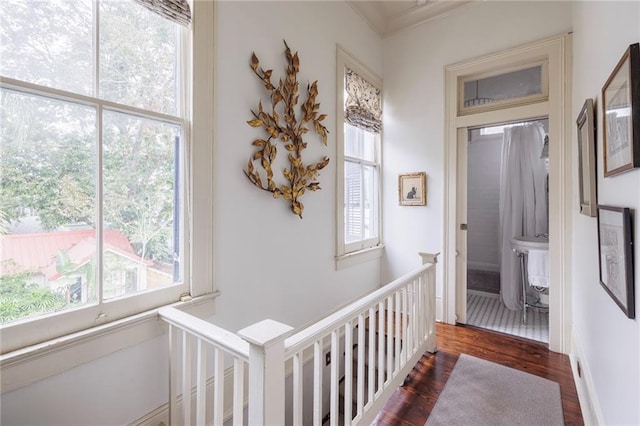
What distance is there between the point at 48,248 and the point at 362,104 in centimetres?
276

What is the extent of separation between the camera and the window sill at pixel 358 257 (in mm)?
2846

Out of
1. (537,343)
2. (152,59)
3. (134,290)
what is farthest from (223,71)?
(537,343)

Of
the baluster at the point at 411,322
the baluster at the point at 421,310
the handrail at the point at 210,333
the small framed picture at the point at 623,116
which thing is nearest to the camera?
the small framed picture at the point at 623,116

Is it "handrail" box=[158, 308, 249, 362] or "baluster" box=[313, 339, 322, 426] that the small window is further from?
"handrail" box=[158, 308, 249, 362]

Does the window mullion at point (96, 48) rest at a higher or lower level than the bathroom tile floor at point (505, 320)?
higher

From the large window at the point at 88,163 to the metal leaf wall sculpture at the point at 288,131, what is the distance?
0.49 m

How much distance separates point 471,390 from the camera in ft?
6.67

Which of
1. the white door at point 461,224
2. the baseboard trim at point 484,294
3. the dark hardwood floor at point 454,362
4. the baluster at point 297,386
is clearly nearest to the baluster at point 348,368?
the baluster at point 297,386

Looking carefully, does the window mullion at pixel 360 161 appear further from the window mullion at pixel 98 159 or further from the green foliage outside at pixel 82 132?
the window mullion at pixel 98 159

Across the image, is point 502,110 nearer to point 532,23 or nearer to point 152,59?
point 532,23

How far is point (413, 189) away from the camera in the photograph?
3.25m

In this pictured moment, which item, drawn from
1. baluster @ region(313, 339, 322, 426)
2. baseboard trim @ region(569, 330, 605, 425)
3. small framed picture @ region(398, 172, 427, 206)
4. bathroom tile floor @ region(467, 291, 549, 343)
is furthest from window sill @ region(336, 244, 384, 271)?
baseboard trim @ region(569, 330, 605, 425)

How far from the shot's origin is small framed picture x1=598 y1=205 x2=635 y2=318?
989 mm

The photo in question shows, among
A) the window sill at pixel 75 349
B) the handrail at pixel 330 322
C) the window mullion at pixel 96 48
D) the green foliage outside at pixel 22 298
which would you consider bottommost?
the window sill at pixel 75 349
